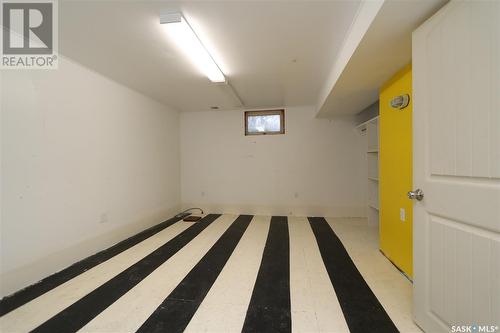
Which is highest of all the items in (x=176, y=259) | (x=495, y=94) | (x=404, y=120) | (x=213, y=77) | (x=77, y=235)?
(x=213, y=77)

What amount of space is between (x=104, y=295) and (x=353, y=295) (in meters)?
2.28

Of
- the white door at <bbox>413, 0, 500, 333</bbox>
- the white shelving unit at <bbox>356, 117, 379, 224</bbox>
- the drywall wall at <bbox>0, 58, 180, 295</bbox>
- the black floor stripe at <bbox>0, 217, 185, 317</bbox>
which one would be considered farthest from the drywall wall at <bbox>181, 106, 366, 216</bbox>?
the white door at <bbox>413, 0, 500, 333</bbox>

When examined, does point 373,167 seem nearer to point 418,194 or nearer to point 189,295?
point 418,194

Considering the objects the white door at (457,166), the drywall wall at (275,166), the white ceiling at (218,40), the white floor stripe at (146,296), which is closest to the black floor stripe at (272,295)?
the white floor stripe at (146,296)

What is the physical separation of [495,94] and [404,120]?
1.18 m

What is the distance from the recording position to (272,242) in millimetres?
2914

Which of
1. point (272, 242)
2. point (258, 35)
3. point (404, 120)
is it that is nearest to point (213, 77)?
point (258, 35)

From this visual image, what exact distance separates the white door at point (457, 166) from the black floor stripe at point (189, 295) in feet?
5.69

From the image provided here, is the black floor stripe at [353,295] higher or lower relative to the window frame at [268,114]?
lower

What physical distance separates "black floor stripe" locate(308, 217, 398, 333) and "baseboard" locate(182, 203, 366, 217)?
5.13 feet

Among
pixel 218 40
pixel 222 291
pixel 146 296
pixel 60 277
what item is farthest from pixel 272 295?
pixel 218 40

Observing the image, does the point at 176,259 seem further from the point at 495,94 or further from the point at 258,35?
the point at 495,94

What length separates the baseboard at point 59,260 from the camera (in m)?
1.77

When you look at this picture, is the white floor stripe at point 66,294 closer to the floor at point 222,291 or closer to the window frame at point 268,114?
the floor at point 222,291
